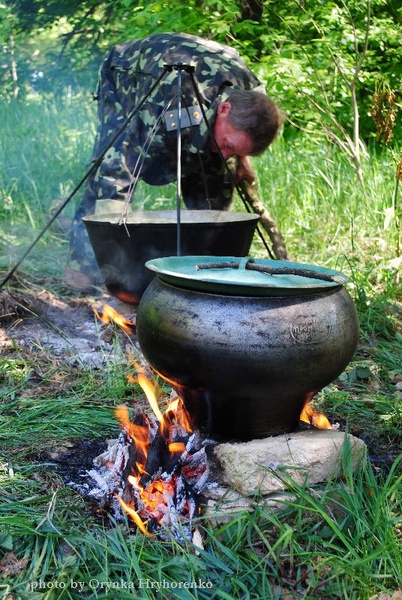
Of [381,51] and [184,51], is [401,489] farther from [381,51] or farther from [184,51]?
[381,51]

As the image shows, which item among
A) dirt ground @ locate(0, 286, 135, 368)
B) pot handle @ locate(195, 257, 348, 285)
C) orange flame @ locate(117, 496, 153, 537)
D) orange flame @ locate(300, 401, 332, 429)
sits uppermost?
pot handle @ locate(195, 257, 348, 285)

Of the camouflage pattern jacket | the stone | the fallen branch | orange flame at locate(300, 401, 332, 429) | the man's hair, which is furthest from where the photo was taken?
the fallen branch

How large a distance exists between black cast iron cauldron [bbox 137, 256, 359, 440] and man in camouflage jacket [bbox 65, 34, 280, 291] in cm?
184

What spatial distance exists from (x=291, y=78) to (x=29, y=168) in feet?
10.1

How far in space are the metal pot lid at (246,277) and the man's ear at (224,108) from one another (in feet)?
6.03

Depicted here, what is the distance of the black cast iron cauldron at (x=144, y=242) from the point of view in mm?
3928

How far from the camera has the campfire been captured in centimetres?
242

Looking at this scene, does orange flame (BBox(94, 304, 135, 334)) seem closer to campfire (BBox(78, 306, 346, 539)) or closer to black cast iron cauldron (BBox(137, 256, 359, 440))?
campfire (BBox(78, 306, 346, 539))

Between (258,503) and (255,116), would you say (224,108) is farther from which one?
(258,503)

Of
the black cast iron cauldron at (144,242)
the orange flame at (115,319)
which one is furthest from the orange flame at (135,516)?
the black cast iron cauldron at (144,242)

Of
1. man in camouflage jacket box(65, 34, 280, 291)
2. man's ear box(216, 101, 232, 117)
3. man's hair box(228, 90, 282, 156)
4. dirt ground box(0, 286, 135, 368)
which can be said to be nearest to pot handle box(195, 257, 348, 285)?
dirt ground box(0, 286, 135, 368)

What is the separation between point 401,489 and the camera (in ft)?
8.41

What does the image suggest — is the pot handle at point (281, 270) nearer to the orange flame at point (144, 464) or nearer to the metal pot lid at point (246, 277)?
the metal pot lid at point (246, 277)

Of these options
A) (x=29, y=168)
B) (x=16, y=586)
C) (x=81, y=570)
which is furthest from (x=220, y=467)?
(x=29, y=168)
